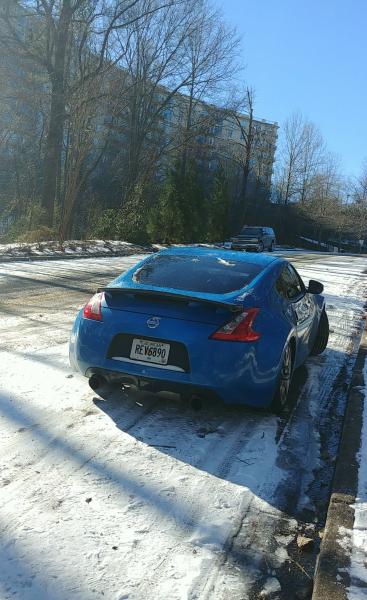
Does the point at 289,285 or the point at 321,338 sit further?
the point at 321,338

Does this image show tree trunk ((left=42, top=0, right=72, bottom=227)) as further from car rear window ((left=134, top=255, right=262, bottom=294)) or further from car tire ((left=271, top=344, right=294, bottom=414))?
car tire ((left=271, top=344, right=294, bottom=414))

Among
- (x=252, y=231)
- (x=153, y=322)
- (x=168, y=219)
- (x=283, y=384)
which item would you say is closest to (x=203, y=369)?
(x=153, y=322)

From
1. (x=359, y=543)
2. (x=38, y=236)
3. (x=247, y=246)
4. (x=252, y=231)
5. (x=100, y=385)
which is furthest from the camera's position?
(x=252, y=231)

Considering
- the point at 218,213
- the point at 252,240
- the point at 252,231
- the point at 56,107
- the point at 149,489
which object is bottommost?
the point at 149,489

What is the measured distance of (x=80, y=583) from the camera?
2.25 m

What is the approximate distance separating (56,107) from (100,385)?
2156cm

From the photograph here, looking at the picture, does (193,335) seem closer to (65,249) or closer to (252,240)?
(65,249)

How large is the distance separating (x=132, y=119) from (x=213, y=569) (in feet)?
107

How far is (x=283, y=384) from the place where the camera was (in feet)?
14.9

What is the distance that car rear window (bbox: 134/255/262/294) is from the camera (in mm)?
4473

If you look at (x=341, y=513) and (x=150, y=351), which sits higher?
(x=150, y=351)

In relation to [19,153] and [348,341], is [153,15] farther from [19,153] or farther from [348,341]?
[348,341]

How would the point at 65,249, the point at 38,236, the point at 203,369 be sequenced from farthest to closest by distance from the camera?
the point at 38,236
the point at 65,249
the point at 203,369

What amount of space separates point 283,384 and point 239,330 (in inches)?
35.1
